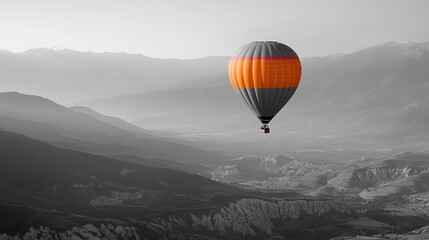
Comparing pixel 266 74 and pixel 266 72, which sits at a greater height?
pixel 266 72

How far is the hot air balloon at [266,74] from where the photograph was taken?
140 m

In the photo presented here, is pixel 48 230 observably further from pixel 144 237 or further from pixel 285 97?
pixel 285 97

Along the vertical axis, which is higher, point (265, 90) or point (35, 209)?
point (265, 90)

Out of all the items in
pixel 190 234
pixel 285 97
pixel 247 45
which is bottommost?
pixel 190 234

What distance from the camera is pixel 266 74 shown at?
139500 mm

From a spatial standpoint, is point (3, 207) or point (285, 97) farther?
point (3, 207)

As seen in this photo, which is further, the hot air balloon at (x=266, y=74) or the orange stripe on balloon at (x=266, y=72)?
the hot air balloon at (x=266, y=74)

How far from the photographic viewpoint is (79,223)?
17538cm

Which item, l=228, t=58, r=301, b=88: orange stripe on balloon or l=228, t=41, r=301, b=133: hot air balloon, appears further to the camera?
l=228, t=41, r=301, b=133: hot air balloon

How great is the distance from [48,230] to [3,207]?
17652 mm

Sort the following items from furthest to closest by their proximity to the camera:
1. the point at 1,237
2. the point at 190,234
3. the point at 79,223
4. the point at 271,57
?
the point at 190,234 → the point at 79,223 → the point at 1,237 → the point at 271,57

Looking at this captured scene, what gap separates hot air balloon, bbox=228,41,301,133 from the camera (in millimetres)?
139625

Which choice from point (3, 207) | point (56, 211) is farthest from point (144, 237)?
point (3, 207)

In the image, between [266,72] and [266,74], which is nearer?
[266,72]
